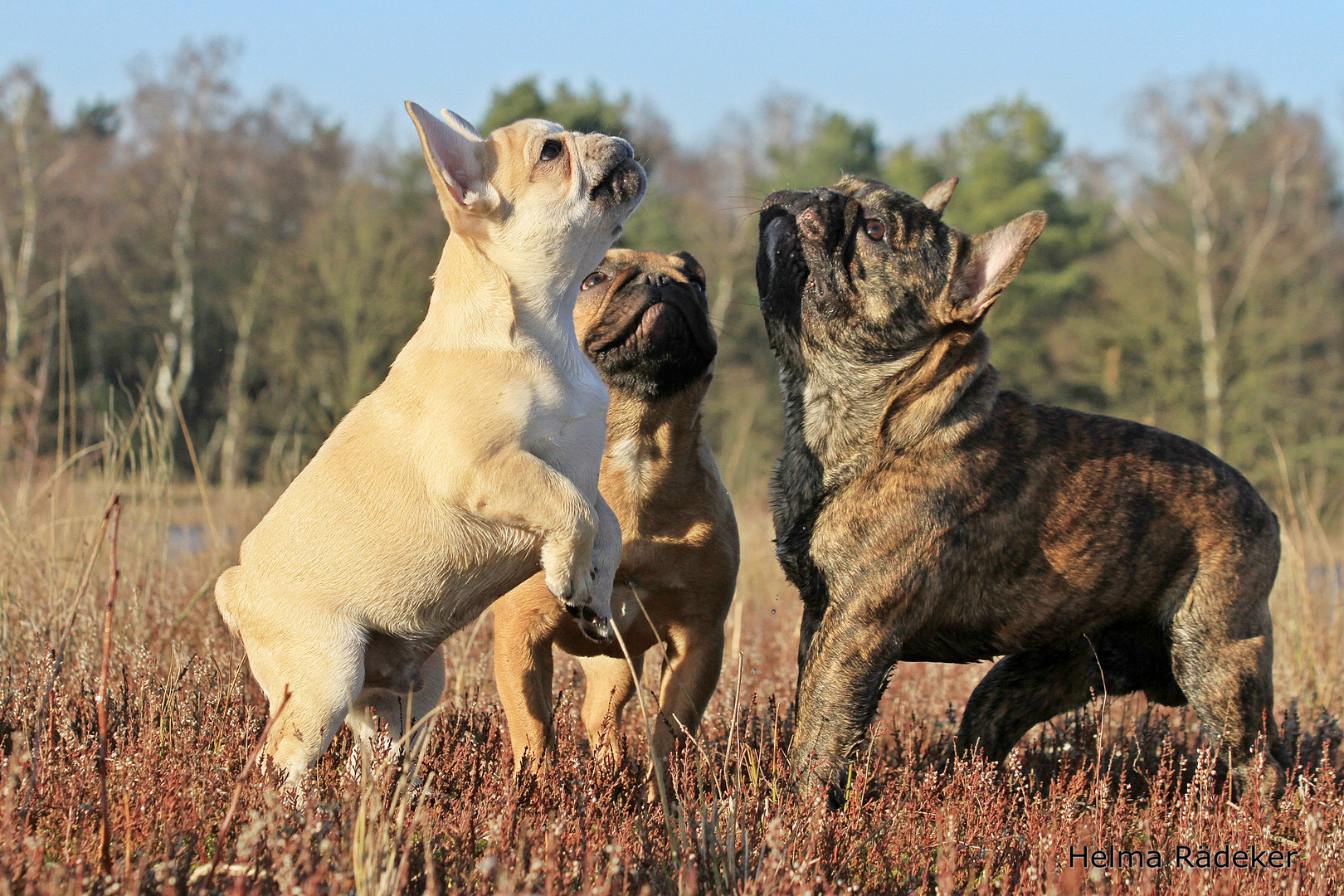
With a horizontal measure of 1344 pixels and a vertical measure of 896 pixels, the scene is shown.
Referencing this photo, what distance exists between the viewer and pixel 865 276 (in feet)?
14.5

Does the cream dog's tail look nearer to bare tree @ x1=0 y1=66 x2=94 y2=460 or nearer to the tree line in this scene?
the tree line

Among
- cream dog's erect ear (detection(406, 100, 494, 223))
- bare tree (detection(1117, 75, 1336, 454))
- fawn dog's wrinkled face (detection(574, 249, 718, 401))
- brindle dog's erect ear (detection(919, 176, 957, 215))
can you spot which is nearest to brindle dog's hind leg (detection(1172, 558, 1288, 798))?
brindle dog's erect ear (detection(919, 176, 957, 215))

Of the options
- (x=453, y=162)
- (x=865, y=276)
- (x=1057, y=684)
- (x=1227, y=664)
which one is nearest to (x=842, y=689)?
(x=1057, y=684)

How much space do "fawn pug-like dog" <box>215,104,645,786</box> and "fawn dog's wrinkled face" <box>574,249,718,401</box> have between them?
625 mm

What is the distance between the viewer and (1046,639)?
4277 mm

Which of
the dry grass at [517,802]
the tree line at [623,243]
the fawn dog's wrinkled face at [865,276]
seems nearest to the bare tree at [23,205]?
the tree line at [623,243]

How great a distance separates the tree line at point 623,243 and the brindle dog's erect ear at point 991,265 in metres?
20.1

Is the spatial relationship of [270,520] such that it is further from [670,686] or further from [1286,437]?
[1286,437]

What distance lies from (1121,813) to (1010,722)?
2.35ft

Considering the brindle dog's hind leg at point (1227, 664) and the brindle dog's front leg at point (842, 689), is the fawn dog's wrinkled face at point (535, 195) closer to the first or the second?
the brindle dog's front leg at point (842, 689)

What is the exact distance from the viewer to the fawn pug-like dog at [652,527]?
14.7 feet

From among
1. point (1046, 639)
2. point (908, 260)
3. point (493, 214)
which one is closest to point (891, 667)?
point (1046, 639)

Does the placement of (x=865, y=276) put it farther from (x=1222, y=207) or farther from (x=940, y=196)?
(x=1222, y=207)

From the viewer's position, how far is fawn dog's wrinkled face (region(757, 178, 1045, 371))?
14.3ft
